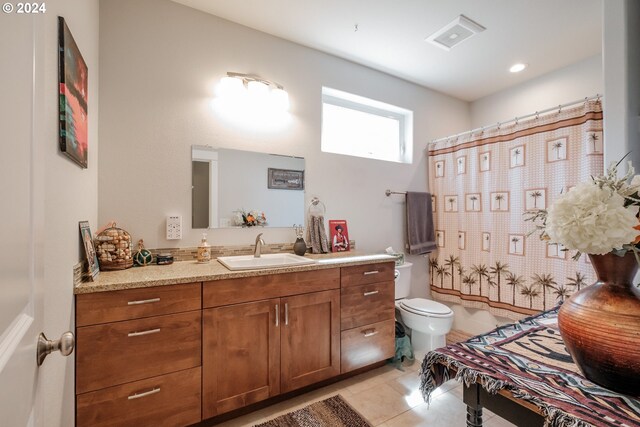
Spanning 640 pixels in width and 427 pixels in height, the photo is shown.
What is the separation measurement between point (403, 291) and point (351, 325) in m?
0.89

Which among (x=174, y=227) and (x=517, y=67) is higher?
(x=517, y=67)

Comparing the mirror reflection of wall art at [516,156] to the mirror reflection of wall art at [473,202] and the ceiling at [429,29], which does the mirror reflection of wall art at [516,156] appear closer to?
the mirror reflection of wall art at [473,202]

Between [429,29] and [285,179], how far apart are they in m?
1.60

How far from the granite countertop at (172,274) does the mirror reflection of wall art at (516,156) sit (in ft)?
5.66

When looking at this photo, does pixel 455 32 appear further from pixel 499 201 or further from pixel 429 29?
pixel 499 201

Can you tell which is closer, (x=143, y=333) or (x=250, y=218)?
(x=143, y=333)

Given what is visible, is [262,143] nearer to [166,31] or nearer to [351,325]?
[166,31]

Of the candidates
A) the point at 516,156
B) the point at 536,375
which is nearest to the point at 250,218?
the point at 536,375

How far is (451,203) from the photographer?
2959mm

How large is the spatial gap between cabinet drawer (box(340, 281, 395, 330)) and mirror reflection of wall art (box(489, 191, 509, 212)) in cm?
130

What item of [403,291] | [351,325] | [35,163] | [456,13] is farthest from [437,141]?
[35,163]

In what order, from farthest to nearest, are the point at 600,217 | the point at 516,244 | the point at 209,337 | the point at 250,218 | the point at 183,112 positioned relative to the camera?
the point at 516,244 → the point at 250,218 → the point at 183,112 → the point at 209,337 → the point at 600,217

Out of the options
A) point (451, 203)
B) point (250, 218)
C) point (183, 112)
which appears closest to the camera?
point (183, 112)

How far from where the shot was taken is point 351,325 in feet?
6.37
